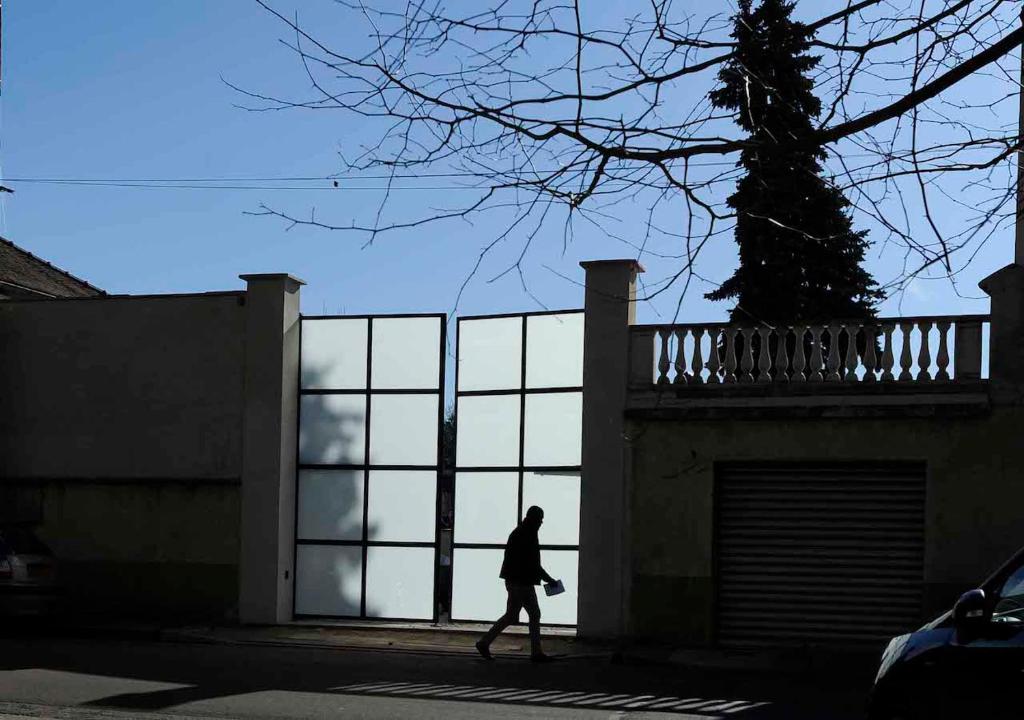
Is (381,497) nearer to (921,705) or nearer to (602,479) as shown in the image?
(602,479)

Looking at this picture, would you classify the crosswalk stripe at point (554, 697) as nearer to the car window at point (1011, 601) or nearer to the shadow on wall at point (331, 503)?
the car window at point (1011, 601)

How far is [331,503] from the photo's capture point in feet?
66.7

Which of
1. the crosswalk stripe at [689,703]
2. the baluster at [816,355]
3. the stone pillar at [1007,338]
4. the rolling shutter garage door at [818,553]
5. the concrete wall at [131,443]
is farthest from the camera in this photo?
the concrete wall at [131,443]

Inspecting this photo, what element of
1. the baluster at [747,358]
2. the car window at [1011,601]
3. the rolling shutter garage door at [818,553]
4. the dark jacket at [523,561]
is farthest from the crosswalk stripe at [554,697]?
the baluster at [747,358]

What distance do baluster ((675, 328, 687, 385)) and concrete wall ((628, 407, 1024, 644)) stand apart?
587mm

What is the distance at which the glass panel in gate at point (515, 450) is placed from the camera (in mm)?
19141

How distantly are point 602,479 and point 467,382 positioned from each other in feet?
9.15

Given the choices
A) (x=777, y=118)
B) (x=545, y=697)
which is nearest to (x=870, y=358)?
(x=545, y=697)

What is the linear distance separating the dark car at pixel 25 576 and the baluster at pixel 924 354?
1182 centimetres

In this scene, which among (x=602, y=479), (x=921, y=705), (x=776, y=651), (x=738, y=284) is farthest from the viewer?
(x=738, y=284)

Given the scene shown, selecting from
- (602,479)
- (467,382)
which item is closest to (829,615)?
(602,479)

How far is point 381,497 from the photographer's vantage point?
66.0ft

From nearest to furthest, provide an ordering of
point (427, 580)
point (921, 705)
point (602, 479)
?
point (921, 705) → point (602, 479) → point (427, 580)

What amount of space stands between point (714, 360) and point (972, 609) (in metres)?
12.0
